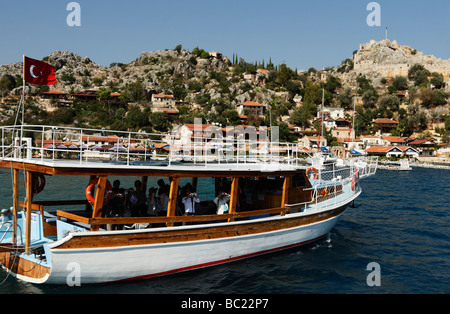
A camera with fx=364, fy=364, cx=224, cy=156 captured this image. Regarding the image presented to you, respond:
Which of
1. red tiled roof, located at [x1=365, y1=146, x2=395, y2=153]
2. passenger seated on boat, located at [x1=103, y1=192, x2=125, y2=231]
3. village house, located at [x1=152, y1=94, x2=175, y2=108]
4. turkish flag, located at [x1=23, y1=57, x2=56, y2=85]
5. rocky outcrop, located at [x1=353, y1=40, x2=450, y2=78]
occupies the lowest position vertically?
passenger seated on boat, located at [x1=103, y1=192, x2=125, y2=231]

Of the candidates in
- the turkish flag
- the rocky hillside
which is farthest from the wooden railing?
the rocky hillside

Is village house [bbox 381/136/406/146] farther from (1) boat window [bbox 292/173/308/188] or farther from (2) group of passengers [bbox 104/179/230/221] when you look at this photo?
(2) group of passengers [bbox 104/179/230/221]

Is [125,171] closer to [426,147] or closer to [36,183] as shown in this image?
[36,183]

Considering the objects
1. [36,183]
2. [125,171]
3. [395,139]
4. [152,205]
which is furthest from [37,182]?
[395,139]

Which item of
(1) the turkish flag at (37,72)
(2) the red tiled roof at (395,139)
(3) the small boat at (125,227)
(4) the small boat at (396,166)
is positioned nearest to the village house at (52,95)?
(4) the small boat at (396,166)

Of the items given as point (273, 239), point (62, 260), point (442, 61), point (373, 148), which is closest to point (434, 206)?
point (273, 239)

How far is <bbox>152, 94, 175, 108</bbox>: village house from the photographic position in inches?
3826

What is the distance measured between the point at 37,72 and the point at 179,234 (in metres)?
5.25

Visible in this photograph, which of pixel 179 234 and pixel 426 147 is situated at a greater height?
pixel 426 147

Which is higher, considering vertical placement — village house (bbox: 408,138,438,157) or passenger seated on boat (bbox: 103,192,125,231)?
village house (bbox: 408,138,438,157)

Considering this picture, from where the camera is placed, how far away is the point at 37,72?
8695 mm

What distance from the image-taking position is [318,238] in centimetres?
1364

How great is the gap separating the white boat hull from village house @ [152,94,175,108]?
89.0m
